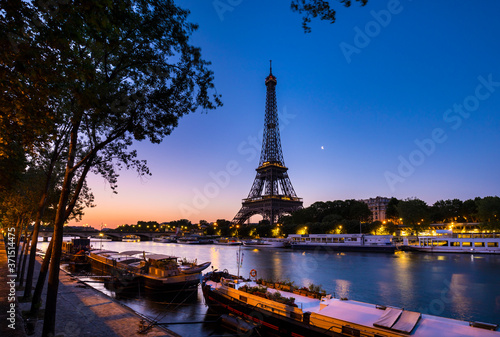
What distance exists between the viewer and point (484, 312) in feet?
88.2

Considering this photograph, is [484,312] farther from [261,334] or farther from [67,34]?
[67,34]

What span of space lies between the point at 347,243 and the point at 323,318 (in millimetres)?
90059

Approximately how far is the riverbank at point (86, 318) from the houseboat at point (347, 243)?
8472 centimetres

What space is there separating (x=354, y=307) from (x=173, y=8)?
17.1 m

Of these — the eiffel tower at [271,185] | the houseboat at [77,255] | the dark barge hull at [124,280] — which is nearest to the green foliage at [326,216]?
the eiffel tower at [271,185]

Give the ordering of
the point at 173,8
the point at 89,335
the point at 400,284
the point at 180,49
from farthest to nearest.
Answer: the point at 400,284 → the point at 89,335 → the point at 180,49 → the point at 173,8

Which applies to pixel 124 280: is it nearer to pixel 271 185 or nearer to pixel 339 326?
pixel 339 326

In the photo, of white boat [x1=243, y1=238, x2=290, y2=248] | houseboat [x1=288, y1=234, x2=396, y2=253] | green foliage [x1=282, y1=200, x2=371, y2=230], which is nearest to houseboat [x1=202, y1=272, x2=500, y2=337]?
houseboat [x1=288, y1=234, x2=396, y2=253]

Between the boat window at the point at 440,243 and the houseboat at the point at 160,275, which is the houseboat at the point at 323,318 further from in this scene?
the boat window at the point at 440,243

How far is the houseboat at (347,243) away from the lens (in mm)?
92125

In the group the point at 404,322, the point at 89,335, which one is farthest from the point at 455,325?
the point at 89,335

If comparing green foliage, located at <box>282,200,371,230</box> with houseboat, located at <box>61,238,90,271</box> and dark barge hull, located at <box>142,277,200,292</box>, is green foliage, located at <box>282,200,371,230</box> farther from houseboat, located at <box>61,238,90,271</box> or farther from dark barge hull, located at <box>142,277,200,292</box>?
dark barge hull, located at <box>142,277,200,292</box>

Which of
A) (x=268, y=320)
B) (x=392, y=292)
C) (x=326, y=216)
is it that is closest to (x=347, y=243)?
(x=326, y=216)

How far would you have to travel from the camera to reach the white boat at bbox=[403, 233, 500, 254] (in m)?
87.0
